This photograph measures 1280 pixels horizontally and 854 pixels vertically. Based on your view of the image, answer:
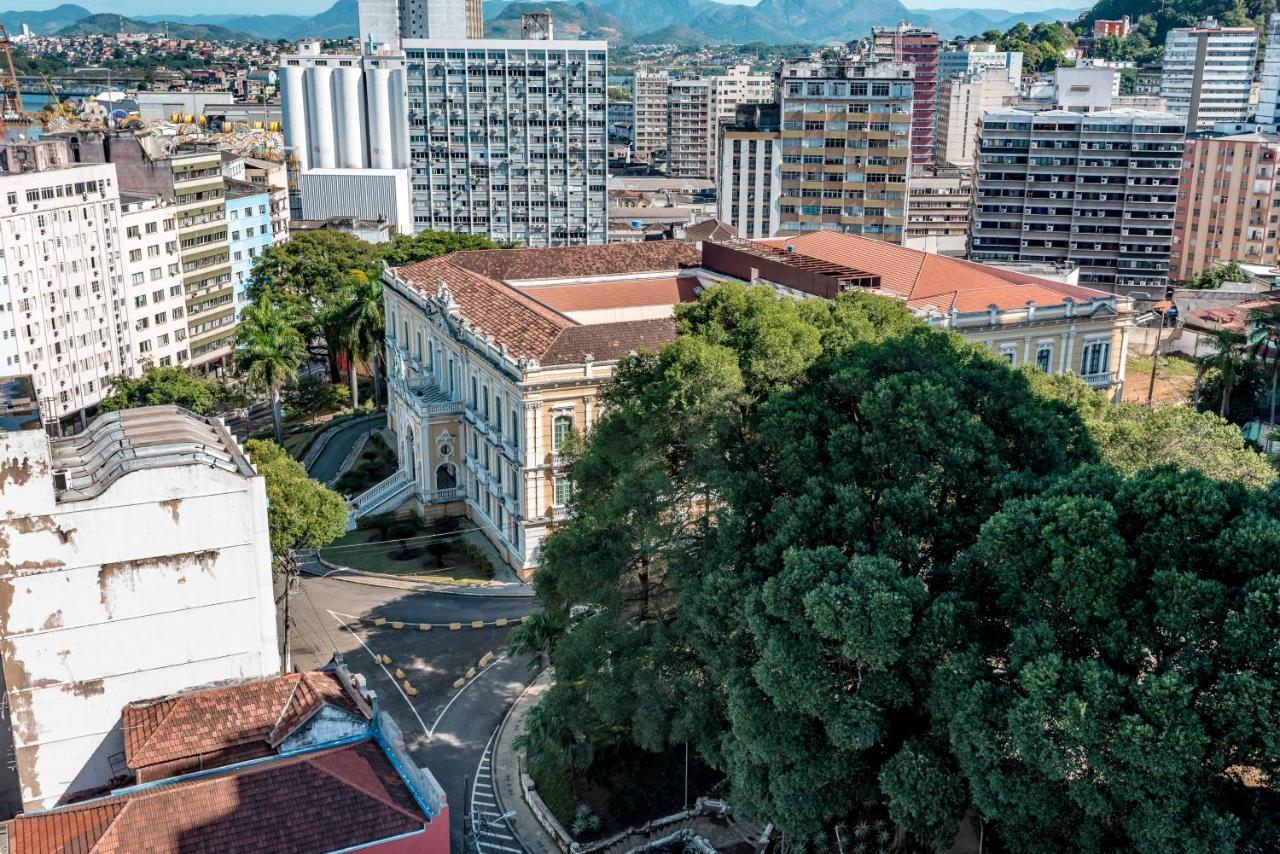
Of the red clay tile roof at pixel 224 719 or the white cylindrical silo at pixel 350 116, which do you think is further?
the white cylindrical silo at pixel 350 116

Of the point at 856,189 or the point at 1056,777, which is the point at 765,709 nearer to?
the point at 1056,777

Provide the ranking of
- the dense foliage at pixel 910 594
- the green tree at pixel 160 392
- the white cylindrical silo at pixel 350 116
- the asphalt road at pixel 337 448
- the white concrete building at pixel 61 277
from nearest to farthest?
the dense foliage at pixel 910 594 → the asphalt road at pixel 337 448 → the green tree at pixel 160 392 → the white concrete building at pixel 61 277 → the white cylindrical silo at pixel 350 116

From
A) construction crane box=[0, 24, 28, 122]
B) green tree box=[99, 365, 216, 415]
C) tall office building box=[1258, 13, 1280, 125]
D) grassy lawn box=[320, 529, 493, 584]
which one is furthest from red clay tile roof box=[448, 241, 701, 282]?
tall office building box=[1258, 13, 1280, 125]

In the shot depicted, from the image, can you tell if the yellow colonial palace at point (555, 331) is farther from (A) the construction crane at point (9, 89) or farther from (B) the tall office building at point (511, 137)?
(A) the construction crane at point (9, 89)

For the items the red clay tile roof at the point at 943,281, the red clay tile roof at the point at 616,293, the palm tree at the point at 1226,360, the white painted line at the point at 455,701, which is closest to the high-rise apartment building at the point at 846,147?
the palm tree at the point at 1226,360

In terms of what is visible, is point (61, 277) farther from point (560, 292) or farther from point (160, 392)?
point (560, 292)

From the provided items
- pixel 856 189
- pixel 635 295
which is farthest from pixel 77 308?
pixel 856 189
